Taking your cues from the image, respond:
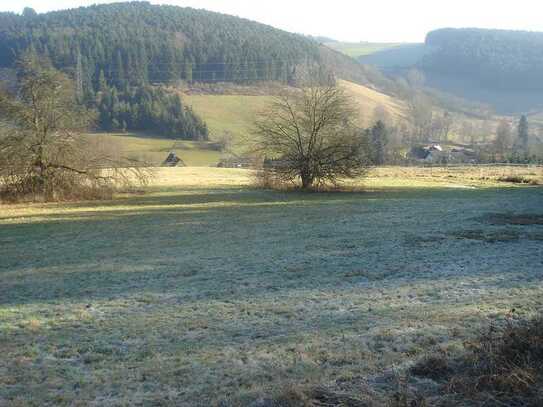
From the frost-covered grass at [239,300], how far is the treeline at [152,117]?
4090 inches

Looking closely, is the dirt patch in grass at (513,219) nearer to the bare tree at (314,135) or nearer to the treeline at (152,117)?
the bare tree at (314,135)

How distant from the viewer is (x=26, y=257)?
1792 centimetres

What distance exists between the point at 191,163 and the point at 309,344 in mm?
97508

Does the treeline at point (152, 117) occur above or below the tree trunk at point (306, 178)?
above

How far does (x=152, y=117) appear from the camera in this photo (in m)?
129

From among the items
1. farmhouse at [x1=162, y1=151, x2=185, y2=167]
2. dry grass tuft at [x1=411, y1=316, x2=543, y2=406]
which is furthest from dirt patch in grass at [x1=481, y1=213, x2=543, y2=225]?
farmhouse at [x1=162, y1=151, x2=185, y2=167]

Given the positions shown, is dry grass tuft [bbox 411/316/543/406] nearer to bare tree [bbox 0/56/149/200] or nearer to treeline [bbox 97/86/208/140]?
bare tree [bbox 0/56/149/200]

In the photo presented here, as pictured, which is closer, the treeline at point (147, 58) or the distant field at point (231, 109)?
the treeline at point (147, 58)

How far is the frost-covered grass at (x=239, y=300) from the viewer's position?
688cm

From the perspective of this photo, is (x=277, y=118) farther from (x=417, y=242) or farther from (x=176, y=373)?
(x=176, y=373)

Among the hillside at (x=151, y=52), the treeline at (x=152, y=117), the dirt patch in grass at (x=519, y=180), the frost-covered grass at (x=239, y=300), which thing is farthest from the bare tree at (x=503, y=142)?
the frost-covered grass at (x=239, y=300)

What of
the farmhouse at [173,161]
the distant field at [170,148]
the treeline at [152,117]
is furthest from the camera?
the treeline at [152,117]

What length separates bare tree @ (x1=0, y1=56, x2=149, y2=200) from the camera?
35.0 meters

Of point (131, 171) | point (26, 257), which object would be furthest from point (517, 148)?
point (26, 257)
